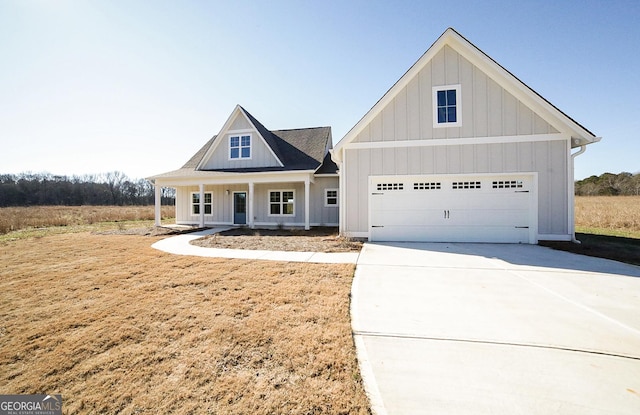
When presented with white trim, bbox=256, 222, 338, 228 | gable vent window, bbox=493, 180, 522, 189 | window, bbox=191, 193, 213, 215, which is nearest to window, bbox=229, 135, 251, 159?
window, bbox=191, 193, 213, 215

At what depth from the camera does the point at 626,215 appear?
13.9 metres

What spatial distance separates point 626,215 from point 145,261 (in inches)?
895

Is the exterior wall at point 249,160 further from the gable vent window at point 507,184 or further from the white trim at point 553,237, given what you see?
the white trim at point 553,237

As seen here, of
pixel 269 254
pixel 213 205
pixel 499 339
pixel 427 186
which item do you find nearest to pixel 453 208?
pixel 427 186

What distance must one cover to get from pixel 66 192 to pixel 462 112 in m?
72.2

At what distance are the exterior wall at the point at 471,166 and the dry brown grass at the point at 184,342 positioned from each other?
4.87 meters

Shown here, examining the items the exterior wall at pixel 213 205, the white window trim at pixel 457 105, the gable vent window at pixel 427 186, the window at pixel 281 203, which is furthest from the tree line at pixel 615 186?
the exterior wall at pixel 213 205

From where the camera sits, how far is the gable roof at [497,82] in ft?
26.9

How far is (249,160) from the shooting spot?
1477 cm

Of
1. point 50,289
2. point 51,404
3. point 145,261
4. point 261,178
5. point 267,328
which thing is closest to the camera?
point 51,404

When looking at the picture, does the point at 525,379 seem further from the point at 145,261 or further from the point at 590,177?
the point at 590,177

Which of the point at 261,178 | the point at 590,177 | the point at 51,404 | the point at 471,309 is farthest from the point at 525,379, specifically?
the point at 590,177

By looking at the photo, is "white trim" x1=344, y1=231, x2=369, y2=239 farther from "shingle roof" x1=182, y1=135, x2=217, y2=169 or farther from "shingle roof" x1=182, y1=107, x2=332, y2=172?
"shingle roof" x1=182, y1=135, x2=217, y2=169

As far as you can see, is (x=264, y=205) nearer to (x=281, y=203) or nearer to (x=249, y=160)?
(x=281, y=203)
